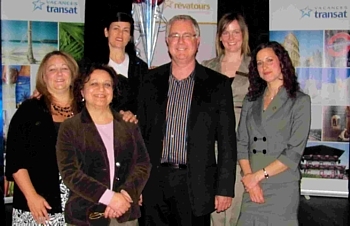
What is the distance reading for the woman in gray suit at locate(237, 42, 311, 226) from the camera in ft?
9.73

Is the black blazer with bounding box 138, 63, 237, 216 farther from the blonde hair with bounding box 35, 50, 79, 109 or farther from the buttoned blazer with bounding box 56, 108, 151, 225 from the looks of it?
the blonde hair with bounding box 35, 50, 79, 109

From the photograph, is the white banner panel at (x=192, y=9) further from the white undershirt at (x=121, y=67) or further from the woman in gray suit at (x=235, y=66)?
the white undershirt at (x=121, y=67)

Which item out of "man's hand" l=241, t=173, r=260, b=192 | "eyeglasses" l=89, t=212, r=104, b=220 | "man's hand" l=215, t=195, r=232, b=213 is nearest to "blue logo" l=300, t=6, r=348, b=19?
"man's hand" l=241, t=173, r=260, b=192

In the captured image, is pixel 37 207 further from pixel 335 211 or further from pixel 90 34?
pixel 335 211

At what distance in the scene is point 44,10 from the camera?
5.30 meters

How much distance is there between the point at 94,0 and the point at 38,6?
25.7 inches

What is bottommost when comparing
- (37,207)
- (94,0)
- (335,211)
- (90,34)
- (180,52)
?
(335,211)

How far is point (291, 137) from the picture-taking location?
9.73 ft

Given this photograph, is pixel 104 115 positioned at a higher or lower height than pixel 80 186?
higher

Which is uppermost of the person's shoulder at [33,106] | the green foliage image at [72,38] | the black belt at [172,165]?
the green foliage image at [72,38]

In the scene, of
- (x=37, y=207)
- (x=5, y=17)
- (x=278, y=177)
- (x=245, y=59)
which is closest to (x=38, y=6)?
(x=5, y=17)

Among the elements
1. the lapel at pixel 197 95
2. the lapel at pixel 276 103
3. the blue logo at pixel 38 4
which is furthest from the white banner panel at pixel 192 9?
the lapel at pixel 276 103

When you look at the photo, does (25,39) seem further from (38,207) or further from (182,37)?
(38,207)

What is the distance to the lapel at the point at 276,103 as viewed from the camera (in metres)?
3.01
